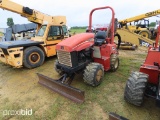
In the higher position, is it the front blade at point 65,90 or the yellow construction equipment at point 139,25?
the yellow construction equipment at point 139,25

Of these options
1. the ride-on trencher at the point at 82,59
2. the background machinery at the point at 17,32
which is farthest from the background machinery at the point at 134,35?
the background machinery at the point at 17,32

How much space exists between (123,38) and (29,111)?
4.52 m

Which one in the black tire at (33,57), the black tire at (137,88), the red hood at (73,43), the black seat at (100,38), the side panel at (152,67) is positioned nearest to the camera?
the black tire at (137,88)

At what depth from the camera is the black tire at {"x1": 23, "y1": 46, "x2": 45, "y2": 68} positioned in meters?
5.62

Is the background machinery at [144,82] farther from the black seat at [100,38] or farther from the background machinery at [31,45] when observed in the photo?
the background machinery at [31,45]

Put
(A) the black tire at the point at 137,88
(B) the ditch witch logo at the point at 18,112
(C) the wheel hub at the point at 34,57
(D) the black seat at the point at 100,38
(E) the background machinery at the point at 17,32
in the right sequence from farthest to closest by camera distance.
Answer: (E) the background machinery at the point at 17,32 → (C) the wheel hub at the point at 34,57 → (D) the black seat at the point at 100,38 → (B) the ditch witch logo at the point at 18,112 → (A) the black tire at the point at 137,88

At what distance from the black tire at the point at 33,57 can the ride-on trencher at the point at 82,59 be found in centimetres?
159

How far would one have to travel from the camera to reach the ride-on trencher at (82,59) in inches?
147

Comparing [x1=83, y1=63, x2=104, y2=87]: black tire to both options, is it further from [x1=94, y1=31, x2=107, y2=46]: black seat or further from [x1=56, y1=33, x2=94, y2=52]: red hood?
[x1=94, y1=31, x2=107, y2=46]: black seat

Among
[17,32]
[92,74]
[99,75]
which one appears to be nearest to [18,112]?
[92,74]

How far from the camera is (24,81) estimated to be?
489 cm

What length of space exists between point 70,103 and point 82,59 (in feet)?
4.35

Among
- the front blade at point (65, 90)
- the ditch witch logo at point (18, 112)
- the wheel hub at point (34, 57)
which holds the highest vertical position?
the wheel hub at point (34, 57)

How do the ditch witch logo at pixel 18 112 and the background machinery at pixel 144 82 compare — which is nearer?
the background machinery at pixel 144 82
